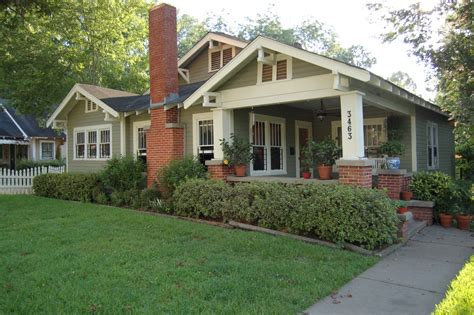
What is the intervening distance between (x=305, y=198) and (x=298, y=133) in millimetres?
5751

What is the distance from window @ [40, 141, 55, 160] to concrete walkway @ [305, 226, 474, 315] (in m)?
25.7

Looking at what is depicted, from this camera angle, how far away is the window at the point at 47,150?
26797mm

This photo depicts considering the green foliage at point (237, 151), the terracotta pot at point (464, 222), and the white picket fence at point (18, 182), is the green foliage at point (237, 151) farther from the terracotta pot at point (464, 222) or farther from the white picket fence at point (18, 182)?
the white picket fence at point (18, 182)

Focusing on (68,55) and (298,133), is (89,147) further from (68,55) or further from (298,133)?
(298,133)

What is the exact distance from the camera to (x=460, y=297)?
4.28m

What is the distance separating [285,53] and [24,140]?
73.9ft

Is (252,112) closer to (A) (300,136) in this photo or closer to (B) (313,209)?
(A) (300,136)

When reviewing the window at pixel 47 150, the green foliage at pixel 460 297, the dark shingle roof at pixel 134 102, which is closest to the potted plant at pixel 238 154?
the dark shingle roof at pixel 134 102

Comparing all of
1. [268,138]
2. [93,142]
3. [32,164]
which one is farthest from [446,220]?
[32,164]

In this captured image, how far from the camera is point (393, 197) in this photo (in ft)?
29.0

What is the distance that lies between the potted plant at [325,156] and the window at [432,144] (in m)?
5.63

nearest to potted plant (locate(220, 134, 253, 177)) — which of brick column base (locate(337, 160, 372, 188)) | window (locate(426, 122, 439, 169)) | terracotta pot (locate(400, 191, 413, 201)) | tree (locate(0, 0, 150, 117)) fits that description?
brick column base (locate(337, 160, 372, 188))

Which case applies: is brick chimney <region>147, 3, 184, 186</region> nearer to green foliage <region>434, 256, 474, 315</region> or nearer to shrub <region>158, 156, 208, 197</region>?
shrub <region>158, 156, 208, 197</region>

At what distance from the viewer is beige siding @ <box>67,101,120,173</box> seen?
1440cm
